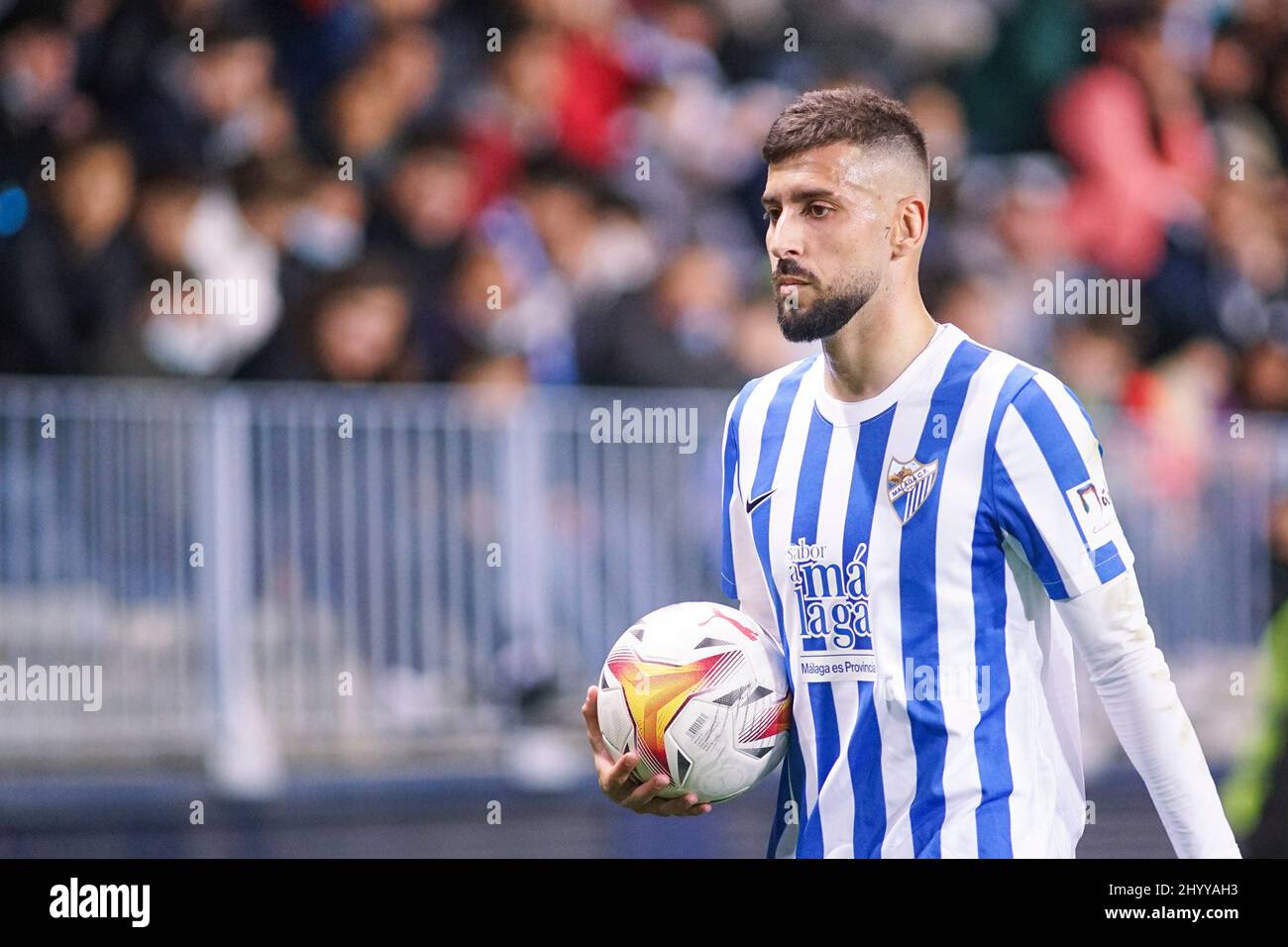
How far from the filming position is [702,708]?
3.16 m

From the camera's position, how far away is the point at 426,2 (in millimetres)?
7172

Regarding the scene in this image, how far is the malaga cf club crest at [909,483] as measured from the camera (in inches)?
122

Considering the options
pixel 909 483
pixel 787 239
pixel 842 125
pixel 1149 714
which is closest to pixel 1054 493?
pixel 909 483

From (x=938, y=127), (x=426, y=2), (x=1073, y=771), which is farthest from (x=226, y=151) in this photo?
(x=1073, y=771)

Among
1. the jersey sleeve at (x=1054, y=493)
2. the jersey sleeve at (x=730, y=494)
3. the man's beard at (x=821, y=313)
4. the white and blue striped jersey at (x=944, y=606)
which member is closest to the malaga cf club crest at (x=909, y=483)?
the white and blue striped jersey at (x=944, y=606)

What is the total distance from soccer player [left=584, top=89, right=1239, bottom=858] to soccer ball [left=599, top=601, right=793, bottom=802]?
40mm

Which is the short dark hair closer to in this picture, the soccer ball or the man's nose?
the man's nose

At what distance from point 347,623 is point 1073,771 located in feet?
10.9

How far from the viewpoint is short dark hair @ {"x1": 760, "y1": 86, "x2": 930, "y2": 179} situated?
319 cm

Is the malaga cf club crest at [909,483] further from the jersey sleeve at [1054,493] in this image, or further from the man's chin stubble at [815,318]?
the man's chin stubble at [815,318]

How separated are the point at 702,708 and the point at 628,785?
0.74 ft

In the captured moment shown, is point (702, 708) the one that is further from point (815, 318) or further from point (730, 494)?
point (815, 318)
